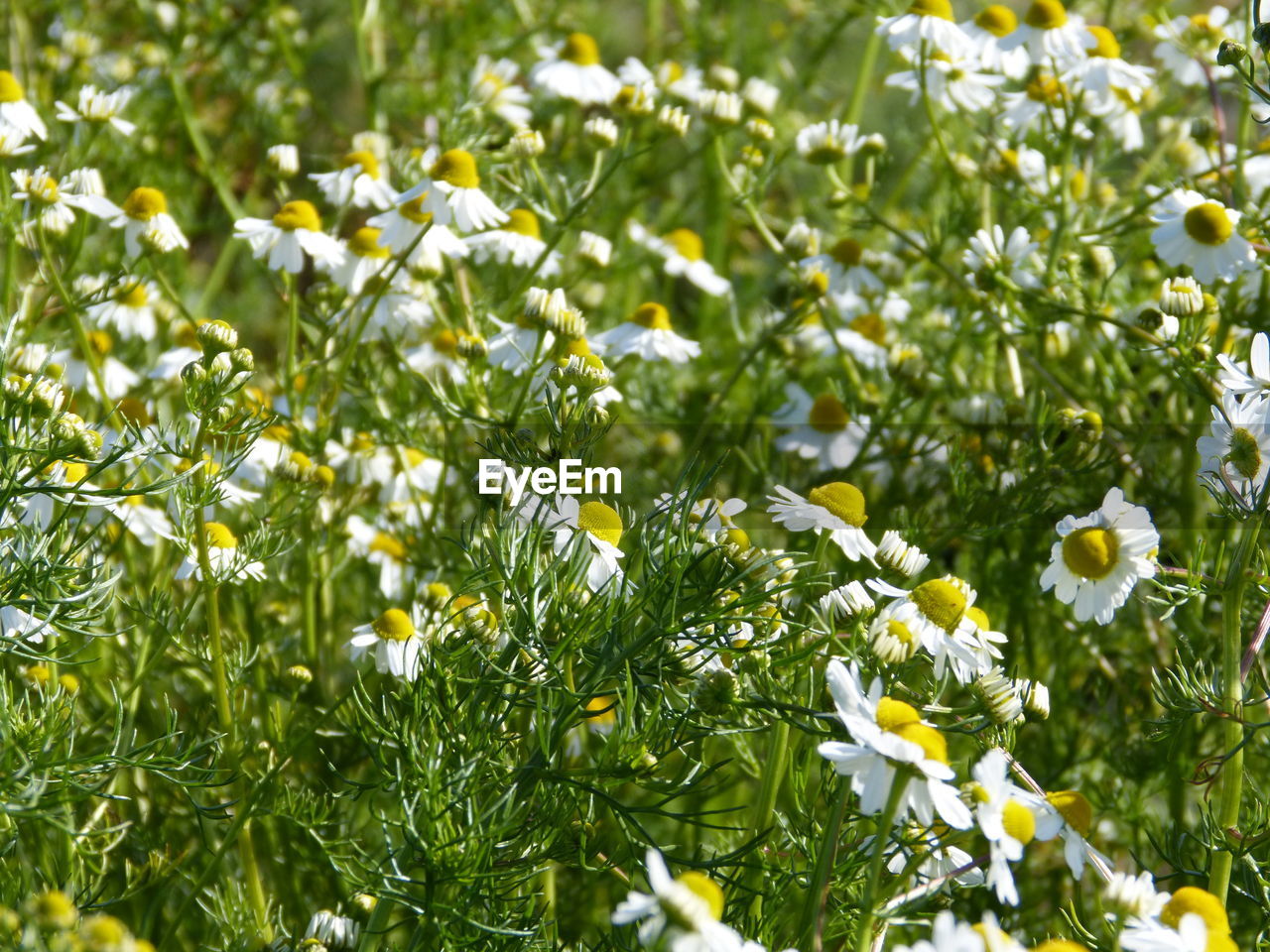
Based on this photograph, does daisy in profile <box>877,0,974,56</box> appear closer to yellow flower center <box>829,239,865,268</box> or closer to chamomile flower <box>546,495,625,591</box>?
yellow flower center <box>829,239,865,268</box>

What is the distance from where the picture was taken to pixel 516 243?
182 cm

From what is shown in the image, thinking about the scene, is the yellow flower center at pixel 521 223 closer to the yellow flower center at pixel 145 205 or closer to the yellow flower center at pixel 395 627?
the yellow flower center at pixel 145 205

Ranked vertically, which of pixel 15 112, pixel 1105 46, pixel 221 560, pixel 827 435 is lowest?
pixel 827 435

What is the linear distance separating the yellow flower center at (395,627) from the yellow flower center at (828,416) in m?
0.82

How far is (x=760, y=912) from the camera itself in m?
1.13

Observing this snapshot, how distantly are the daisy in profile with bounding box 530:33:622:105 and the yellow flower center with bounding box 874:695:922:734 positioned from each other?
142cm

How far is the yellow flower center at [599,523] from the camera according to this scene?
1.10 m

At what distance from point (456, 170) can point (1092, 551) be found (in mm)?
881

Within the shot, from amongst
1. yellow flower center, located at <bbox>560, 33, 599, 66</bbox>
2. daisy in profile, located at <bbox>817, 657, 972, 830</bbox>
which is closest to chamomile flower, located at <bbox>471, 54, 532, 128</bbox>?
yellow flower center, located at <bbox>560, 33, 599, 66</bbox>

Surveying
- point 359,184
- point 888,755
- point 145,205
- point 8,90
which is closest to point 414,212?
point 359,184

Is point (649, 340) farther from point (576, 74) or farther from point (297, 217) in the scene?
point (576, 74)

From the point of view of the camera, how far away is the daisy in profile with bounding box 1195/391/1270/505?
1.14 metres

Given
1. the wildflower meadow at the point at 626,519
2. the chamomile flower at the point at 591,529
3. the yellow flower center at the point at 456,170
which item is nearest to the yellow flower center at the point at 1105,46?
the wildflower meadow at the point at 626,519

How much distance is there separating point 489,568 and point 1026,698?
0.48 meters
